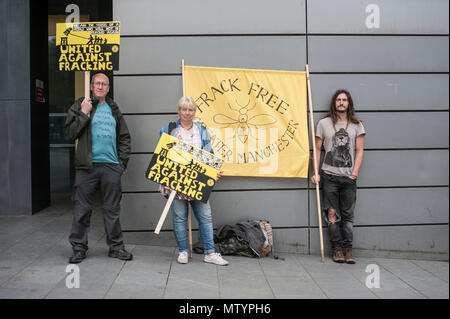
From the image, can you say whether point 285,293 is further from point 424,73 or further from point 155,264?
point 424,73

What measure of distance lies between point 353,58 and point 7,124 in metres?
5.77

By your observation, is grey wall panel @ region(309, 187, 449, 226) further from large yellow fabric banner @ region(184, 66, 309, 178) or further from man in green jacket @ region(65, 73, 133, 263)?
man in green jacket @ region(65, 73, 133, 263)

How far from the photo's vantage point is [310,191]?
555cm

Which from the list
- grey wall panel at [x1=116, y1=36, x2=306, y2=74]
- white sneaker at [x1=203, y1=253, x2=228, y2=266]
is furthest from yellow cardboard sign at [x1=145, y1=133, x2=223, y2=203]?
grey wall panel at [x1=116, y1=36, x2=306, y2=74]

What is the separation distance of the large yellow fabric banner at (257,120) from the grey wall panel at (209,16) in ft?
1.99

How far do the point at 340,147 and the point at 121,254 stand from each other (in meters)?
3.07

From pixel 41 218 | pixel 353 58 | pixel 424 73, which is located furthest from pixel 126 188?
pixel 424 73

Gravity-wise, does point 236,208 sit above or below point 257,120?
→ below

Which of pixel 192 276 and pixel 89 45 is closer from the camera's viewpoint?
pixel 192 276

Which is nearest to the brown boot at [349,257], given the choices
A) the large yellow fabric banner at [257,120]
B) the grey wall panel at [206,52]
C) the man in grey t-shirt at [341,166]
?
the man in grey t-shirt at [341,166]

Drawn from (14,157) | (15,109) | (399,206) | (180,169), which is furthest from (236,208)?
(15,109)

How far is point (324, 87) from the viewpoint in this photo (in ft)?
18.1

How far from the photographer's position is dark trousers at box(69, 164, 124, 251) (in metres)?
4.73

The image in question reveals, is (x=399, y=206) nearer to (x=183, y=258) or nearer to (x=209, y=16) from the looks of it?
(x=183, y=258)
